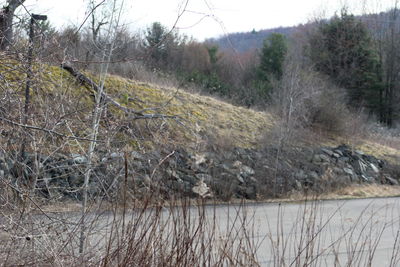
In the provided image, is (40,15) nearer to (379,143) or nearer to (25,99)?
(25,99)

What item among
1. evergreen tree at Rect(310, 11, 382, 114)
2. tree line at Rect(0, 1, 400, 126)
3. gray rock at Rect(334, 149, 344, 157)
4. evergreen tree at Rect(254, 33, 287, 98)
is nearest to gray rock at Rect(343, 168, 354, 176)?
gray rock at Rect(334, 149, 344, 157)

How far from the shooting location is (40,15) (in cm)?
568

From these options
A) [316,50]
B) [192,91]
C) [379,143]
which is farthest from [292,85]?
[316,50]

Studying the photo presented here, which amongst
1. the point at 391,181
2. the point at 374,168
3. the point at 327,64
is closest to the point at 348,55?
the point at 327,64

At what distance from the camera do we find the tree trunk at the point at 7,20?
5.13 m

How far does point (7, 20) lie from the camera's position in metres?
5.35

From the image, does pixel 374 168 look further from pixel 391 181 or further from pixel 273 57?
pixel 273 57

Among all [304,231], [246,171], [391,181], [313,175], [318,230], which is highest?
[318,230]

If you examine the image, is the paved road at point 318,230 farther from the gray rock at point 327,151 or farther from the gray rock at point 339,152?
the gray rock at point 339,152

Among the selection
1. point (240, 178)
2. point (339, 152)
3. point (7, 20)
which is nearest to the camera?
point (7, 20)

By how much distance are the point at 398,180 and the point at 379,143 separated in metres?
5.60

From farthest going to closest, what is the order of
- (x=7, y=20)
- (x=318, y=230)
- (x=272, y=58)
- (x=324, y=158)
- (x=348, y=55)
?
(x=348, y=55) → (x=272, y=58) → (x=324, y=158) → (x=7, y=20) → (x=318, y=230)

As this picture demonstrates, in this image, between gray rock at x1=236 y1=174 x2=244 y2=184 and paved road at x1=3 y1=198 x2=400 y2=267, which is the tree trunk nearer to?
paved road at x1=3 y1=198 x2=400 y2=267

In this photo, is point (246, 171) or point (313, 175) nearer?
point (246, 171)
